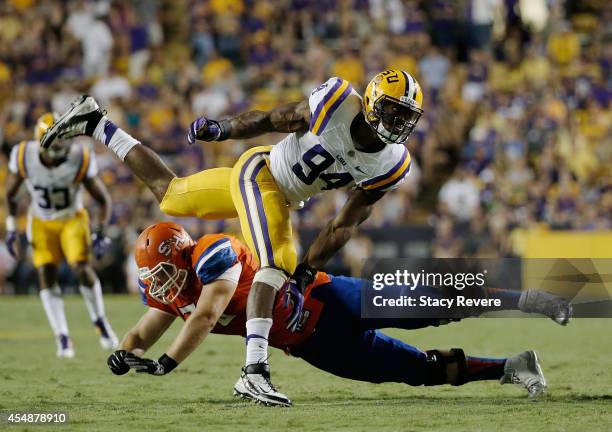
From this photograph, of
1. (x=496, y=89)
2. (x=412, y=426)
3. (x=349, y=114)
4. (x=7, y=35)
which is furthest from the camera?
(x=7, y=35)

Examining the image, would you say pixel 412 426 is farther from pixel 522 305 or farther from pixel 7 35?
pixel 7 35

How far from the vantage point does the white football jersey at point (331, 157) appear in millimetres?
Result: 6137

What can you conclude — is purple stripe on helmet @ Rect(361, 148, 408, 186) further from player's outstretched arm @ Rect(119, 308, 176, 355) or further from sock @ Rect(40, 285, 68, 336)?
sock @ Rect(40, 285, 68, 336)

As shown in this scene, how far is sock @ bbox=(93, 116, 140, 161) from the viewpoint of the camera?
6.59 meters

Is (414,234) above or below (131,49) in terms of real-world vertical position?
below

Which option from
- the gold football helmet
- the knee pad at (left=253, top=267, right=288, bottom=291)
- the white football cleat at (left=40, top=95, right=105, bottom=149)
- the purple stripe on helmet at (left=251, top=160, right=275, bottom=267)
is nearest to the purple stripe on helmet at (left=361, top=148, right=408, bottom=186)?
the gold football helmet

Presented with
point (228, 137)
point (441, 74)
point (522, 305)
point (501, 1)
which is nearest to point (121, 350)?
point (228, 137)

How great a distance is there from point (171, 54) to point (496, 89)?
5.42 metres

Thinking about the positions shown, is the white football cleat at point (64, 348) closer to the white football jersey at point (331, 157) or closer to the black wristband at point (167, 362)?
the white football jersey at point (331, 157)

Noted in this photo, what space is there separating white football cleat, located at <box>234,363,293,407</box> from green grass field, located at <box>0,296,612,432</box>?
2.5 inches

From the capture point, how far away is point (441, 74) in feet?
54.1

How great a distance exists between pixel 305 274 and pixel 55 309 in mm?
3982

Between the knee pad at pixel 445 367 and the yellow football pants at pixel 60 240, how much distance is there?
14.3ft

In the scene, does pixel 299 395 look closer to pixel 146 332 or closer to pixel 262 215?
pixel 146 332
